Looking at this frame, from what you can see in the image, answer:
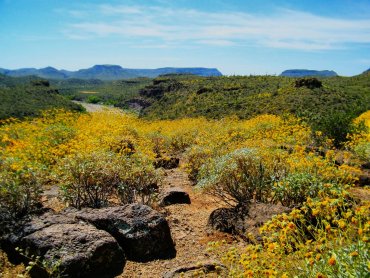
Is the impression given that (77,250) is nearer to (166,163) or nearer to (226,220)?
(226,220)

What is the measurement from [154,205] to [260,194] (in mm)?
2342

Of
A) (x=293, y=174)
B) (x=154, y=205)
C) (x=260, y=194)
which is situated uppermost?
(x=293, y=174)

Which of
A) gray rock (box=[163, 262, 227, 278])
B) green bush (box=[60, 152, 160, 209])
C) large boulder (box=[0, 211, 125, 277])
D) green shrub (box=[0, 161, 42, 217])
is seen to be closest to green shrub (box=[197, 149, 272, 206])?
green bush (box=[60, 152, 160, 209])

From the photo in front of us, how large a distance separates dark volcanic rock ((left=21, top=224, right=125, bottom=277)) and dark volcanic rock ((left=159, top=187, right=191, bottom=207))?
9.00 feet

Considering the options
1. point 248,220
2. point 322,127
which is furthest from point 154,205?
point 322,127

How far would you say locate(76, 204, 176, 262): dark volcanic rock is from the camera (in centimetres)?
577

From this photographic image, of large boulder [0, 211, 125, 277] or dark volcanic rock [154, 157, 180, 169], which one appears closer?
large boulder [0, 211, 125, 277]

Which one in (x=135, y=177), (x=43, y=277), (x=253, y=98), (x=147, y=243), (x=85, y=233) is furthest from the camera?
(x=253, y=98)

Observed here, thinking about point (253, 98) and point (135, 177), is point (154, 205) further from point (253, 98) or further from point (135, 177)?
point (253, 98)

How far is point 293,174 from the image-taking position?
6402mm

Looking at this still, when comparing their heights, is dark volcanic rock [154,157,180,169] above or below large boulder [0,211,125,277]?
below

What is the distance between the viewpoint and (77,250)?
5.05 metres

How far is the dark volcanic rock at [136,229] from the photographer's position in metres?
5.77

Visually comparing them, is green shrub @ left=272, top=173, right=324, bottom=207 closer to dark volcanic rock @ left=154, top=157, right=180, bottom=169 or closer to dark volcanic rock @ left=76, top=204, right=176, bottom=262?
dark volcanic rock @ left=76, top=204, right=176, bottom=262
